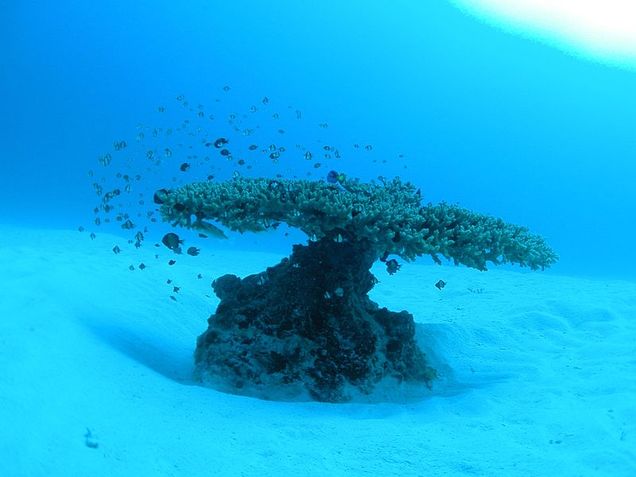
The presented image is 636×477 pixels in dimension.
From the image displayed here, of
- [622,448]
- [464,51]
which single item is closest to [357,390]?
[622,448]

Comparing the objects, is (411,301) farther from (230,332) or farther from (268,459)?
A: (268,459)

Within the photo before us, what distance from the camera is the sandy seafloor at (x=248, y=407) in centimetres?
324

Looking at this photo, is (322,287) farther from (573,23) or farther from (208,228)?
(573,23)

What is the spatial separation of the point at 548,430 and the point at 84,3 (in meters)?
88.7

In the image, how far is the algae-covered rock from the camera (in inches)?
197

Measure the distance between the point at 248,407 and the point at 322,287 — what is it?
5.25 feet

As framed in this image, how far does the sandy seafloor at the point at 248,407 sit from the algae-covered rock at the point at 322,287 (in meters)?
0.39

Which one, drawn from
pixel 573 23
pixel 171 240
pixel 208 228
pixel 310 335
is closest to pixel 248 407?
pixel 310 335

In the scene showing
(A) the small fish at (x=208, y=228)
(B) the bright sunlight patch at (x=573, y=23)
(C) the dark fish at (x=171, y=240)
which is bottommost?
(A) the small fish at (x=208, y=228)

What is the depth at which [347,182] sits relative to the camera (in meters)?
6.62

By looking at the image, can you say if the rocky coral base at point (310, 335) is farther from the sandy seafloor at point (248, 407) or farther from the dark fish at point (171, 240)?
the dark fish at point (171, 240)

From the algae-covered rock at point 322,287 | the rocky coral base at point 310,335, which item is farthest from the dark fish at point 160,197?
the rocky coral base at point 310,335

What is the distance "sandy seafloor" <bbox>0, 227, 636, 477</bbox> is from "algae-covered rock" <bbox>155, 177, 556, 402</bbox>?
39 centimetres

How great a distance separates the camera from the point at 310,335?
17.3 ft
